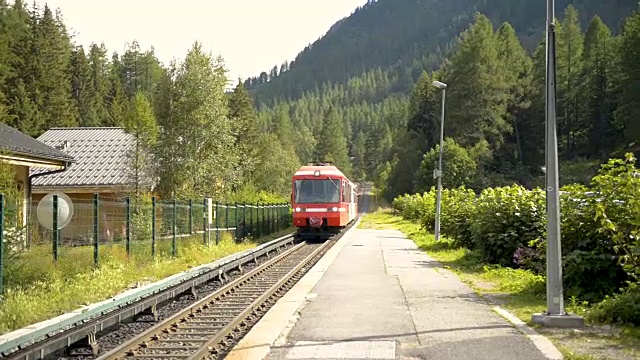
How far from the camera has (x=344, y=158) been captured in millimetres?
141875

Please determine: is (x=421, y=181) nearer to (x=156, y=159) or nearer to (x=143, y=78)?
(x=156, y=159)

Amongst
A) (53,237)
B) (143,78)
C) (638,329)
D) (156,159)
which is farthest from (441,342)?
(143,78)

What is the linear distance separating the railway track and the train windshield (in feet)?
51.3

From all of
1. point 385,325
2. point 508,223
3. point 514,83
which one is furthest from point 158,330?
point 514,83

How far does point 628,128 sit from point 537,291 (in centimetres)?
5899

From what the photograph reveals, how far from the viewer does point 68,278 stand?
12680 mm

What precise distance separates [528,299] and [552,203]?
2918 millimetres

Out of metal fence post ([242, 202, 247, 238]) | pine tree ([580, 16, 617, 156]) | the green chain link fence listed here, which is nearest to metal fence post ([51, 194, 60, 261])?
the green chain link fence

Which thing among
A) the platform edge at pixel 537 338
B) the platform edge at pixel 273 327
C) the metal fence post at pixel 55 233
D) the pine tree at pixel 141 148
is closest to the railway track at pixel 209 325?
the platform edge at pixel 273 327

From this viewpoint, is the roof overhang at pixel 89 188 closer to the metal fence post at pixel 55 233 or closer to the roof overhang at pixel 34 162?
the roof overhang at pixel 34 162

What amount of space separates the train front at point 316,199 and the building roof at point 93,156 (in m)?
10.7

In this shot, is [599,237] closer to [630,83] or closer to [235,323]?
[235,323]

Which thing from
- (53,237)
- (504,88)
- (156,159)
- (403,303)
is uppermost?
(504,88)

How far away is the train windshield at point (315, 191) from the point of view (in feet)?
108
